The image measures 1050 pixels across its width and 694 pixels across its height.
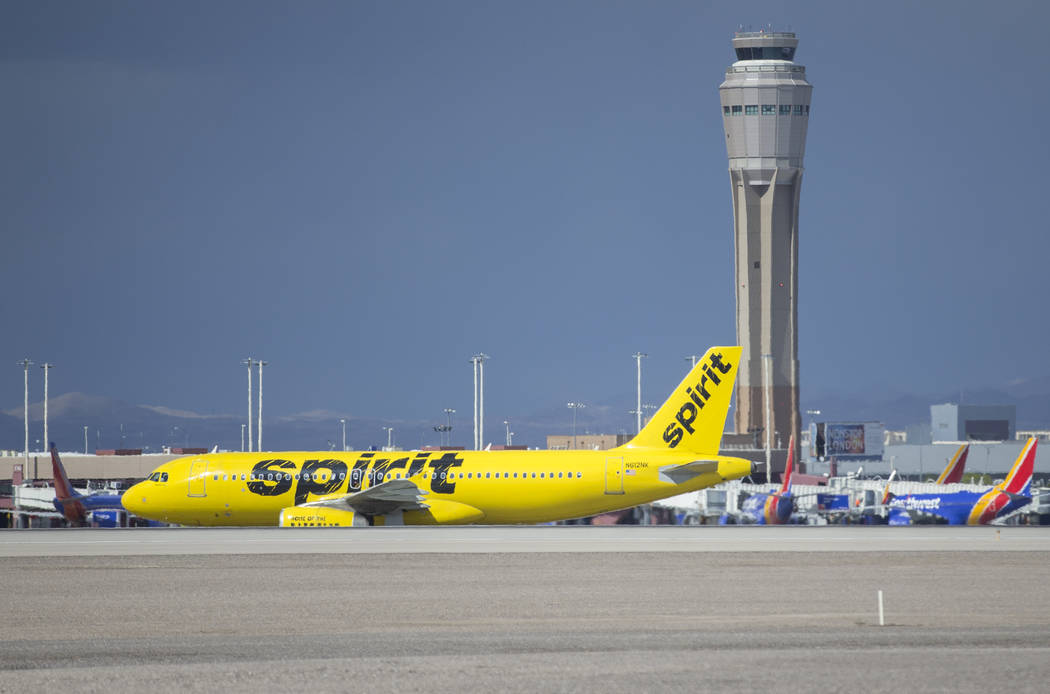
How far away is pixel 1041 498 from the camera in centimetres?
7744

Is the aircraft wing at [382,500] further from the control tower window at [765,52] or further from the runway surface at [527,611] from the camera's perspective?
the control tower window at [765,52]

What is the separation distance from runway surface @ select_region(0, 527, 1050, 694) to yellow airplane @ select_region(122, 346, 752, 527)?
3661 mm

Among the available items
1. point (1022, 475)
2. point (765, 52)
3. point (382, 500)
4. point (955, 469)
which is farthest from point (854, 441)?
point (382, 500)

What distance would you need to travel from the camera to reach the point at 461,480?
55219 millimetres

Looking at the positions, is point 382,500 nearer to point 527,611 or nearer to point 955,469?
point 527,611

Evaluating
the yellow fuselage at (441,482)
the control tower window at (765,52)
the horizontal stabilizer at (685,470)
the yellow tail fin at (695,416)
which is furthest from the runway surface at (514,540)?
the control tower window at (765,52)

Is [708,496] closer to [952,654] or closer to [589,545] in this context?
[589,545]

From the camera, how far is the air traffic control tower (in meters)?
164

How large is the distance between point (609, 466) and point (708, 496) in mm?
32436

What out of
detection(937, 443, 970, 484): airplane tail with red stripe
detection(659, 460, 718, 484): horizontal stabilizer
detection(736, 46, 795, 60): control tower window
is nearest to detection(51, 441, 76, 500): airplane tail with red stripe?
detection(659, 460, 718, 484): horizontal stabilizer

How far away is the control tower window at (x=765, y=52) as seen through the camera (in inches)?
6806

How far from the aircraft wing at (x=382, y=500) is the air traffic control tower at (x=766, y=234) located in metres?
110

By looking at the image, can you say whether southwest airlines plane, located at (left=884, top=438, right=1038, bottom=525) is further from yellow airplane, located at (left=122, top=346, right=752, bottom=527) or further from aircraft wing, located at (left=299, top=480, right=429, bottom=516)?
aircraft wing, located at (left=299, top=480, right=429, bottom=516)

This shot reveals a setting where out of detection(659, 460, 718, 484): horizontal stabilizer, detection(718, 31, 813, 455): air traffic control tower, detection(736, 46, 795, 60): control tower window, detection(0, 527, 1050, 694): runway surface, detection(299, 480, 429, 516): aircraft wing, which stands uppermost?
detection(736, 46, 795, 60): control tower window
